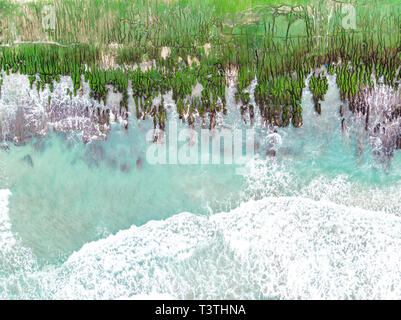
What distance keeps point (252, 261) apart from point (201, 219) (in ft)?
1.24

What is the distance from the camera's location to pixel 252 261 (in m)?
2.02

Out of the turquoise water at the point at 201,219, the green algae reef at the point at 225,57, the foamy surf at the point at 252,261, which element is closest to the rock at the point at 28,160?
the turquoise water at the point at 201,219

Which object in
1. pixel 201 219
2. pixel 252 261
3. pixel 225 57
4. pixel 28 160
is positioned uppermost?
pixel 225 57

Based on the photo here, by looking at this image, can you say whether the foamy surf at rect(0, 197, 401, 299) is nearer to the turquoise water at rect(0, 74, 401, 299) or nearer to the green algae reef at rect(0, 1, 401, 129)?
the turquoise water at rect(0, 74, 401, 299)

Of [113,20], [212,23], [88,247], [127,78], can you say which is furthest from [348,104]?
[88,247]

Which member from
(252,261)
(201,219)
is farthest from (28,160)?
(252,261)

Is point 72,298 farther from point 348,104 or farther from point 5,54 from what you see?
point 348,104

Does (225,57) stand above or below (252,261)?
above

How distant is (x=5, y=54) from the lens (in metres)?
2.08

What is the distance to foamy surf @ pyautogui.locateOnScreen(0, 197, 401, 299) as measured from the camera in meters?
2.00

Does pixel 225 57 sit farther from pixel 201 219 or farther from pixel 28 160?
pixel 28 160

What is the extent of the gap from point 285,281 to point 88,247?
116 centimetres

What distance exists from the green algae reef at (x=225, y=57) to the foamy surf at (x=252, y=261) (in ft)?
1.99

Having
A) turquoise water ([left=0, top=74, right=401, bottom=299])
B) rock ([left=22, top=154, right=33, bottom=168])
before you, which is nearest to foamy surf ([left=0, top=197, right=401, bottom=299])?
turquoise water ([left=0, top=74, right=401, bottom=299])
